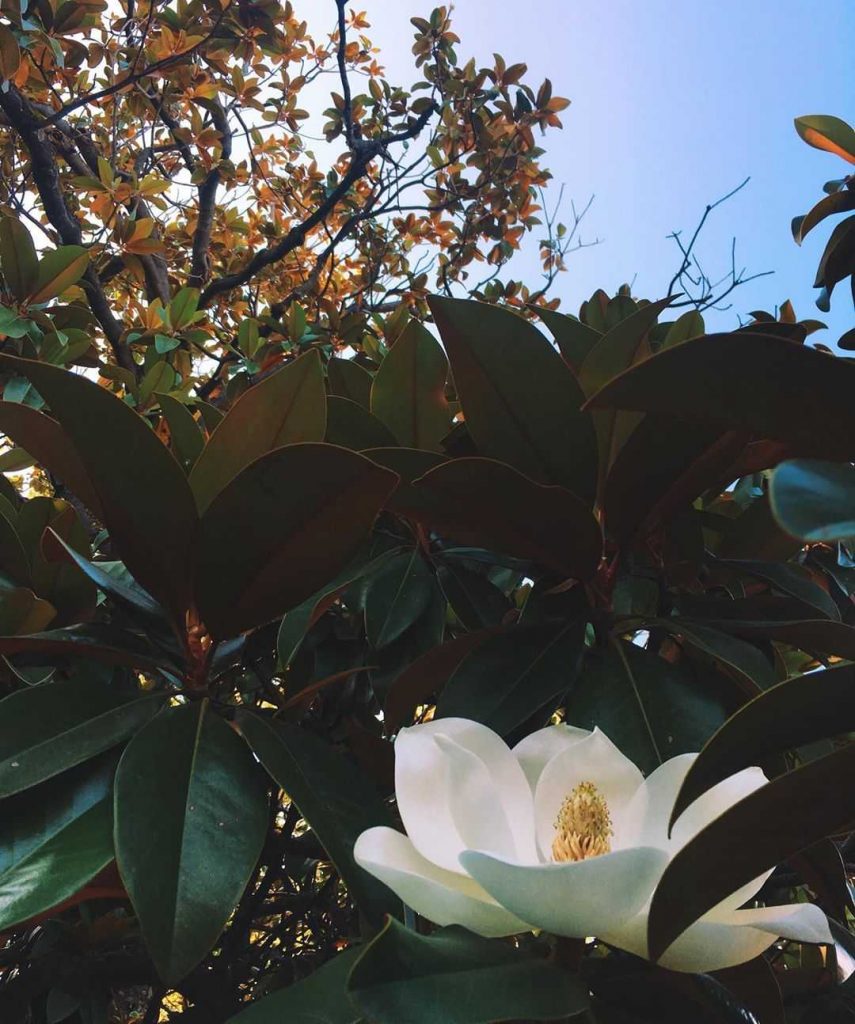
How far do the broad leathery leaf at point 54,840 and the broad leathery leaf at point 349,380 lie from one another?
426 mm

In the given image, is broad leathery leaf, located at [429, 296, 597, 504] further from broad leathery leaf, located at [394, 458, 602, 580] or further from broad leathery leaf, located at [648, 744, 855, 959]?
broad leathery leaf, located at [648, 744, 855, 959]

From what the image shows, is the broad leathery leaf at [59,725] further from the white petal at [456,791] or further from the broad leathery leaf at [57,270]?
the broad leathery leaf at [57,270]

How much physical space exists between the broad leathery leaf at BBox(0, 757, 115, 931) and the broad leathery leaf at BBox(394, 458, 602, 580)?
9.7 inches

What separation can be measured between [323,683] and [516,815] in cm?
17

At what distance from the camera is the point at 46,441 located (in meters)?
0.52

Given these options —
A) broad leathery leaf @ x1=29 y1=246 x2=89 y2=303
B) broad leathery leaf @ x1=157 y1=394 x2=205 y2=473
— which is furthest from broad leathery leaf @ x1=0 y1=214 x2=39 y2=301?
broad leathery leaf @ x1=157 y1=394 x2=205 y2=473

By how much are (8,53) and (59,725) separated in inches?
63.3

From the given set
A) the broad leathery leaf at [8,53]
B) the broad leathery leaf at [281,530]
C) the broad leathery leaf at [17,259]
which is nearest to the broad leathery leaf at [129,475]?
the broad leathery leaf at [281,530]

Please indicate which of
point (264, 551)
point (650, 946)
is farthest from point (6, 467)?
point (650, 946)

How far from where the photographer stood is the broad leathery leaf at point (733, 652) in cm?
51

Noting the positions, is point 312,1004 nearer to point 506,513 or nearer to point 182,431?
point 506,513

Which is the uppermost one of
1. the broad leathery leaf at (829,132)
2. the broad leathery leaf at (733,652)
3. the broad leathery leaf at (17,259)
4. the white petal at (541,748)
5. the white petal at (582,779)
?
the broad leathery leaf at (17,259)

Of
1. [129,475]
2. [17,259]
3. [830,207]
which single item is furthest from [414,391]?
[17,259]

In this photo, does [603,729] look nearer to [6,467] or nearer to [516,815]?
[516,815]
